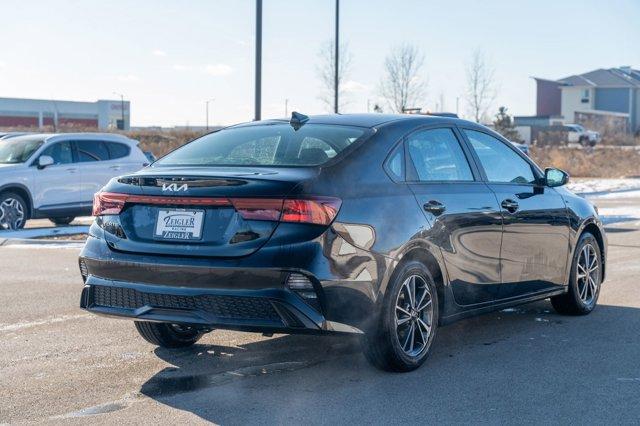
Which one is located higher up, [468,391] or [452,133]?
[452,133]

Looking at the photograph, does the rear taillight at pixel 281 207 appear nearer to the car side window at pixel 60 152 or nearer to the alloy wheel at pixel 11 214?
the alloy wheel at pixel 11 214

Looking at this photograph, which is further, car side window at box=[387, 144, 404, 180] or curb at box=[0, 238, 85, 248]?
curb at box=[0, 238, 85, 248]

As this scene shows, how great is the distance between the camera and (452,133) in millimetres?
7121

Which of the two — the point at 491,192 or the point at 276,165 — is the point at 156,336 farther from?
the point at 491,192

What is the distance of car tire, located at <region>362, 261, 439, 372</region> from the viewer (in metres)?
5.90

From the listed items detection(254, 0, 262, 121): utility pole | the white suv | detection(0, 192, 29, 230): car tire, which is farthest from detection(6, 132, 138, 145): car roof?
detection(254, 0, 262, 121): utility pole

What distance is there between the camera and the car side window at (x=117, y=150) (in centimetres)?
1852

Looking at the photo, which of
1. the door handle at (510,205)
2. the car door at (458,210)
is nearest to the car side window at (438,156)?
the car door at (458,210)

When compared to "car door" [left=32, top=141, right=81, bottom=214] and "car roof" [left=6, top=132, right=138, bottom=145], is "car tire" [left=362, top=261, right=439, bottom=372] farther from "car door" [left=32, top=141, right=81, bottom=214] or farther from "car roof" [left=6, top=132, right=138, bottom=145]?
"car roof" [left=6, top=132, right=138, bottom=145]

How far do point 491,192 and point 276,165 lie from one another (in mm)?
1875

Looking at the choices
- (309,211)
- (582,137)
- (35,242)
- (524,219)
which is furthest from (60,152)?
(582,137)

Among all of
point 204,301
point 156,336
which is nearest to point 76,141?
point 156,336

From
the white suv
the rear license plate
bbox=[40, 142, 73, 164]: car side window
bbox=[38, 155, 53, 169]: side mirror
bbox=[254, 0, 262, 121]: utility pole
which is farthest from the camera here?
bbox=[254, 0, 262, 121]: utility pole

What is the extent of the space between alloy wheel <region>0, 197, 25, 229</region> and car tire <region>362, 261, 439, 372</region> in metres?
11.9
